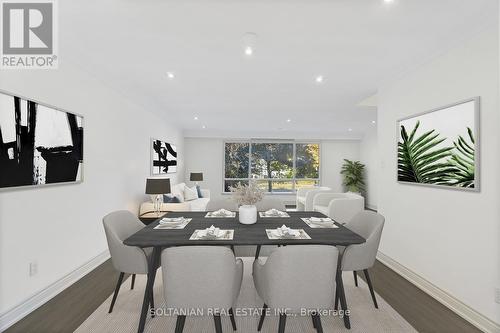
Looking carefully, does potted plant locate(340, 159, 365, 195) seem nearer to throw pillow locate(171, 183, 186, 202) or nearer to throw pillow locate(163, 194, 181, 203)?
throw pillow locate(171, 183, 186, 202)

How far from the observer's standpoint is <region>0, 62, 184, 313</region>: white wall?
2170 mm

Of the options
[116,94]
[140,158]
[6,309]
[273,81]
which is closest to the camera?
[6,309]

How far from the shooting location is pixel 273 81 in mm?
3590

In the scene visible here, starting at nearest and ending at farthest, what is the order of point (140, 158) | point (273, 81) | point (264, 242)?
point (264, 242)
point (273, 81)
point (140, 158)

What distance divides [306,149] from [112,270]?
7206 millimetres

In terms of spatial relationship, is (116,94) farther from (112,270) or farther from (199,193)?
(199,193)

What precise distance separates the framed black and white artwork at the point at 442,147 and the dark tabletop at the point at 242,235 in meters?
1.20

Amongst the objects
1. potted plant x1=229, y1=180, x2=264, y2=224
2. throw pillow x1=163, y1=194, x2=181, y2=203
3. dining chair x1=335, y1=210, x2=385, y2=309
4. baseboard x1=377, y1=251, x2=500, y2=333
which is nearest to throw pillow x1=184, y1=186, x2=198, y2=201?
throw pillow x1=163, y1=194, x2=181, y2=203

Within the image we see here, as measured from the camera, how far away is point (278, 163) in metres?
9.05

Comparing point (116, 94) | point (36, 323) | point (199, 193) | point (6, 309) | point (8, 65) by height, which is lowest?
point (36, 323)

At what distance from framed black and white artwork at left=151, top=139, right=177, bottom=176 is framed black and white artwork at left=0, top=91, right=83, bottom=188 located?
237cm

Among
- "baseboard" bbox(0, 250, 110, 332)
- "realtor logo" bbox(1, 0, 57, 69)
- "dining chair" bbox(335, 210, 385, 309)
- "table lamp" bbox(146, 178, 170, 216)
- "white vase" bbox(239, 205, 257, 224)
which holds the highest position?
"realtor logo" bbox(1, 0, 57, 69)

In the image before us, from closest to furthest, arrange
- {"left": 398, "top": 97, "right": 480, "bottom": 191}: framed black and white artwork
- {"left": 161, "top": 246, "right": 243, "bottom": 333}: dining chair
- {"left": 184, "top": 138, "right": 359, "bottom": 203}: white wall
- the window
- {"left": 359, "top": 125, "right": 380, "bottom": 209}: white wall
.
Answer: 1. {"left": 161, "top": 246, "right": 243, "bottom": 333}: dining chair
2. {"left": 398, "top": 97, "right": 480, "bottom": 191}: framed black and white artwork
3. {"left": 359, "top": 125, "right": 380, "bottom": 209}: white wall
4. {"left": 184, "top": 138, "right": 359, "bottom": 203}: white wall
5. the window

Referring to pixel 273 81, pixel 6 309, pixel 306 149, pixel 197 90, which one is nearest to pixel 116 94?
pixel 197 90
